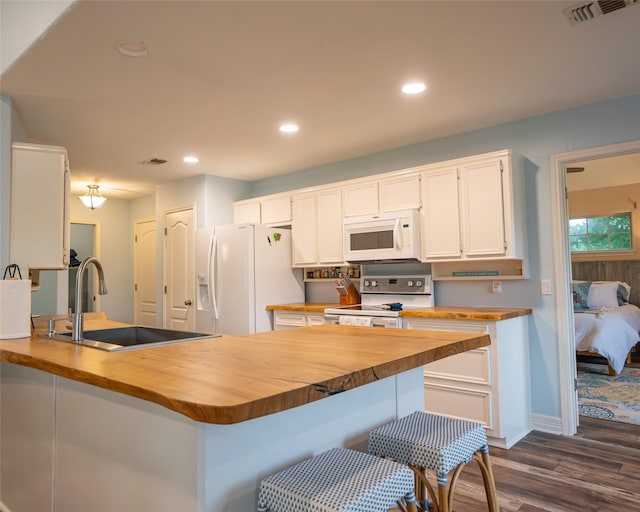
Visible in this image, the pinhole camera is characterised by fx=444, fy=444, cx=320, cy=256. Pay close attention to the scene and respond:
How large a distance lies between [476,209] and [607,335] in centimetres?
277

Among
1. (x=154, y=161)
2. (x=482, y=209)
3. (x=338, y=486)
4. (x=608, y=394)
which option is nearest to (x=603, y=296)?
(x=608, y=394)

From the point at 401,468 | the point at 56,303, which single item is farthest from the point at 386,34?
the point at 56,303

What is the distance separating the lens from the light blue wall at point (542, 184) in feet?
10.4

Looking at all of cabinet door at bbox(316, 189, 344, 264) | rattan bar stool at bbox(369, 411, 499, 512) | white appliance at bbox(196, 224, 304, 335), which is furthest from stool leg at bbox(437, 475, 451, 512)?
white appliance at bbox(196, 224, 304, 335)

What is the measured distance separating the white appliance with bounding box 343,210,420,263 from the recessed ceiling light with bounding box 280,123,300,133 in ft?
3.22

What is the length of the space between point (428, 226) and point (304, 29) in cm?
199

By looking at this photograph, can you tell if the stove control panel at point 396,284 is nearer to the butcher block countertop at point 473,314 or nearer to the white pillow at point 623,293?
the butcher block countertop at point 473,314

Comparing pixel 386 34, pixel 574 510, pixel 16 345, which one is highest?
pixel 386 34

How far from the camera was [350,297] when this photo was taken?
4.37 m

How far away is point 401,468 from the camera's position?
1.25m

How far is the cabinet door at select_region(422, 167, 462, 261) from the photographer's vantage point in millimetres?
3527

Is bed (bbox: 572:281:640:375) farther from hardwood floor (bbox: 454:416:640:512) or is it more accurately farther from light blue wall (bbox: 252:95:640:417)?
light blue wall (bbox: 252:95:640:417)

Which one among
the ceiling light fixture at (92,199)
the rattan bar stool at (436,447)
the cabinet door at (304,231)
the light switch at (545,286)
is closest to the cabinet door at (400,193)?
the cabinet door at (304,231)

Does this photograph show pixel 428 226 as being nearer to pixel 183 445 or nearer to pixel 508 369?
pixel 508 369
